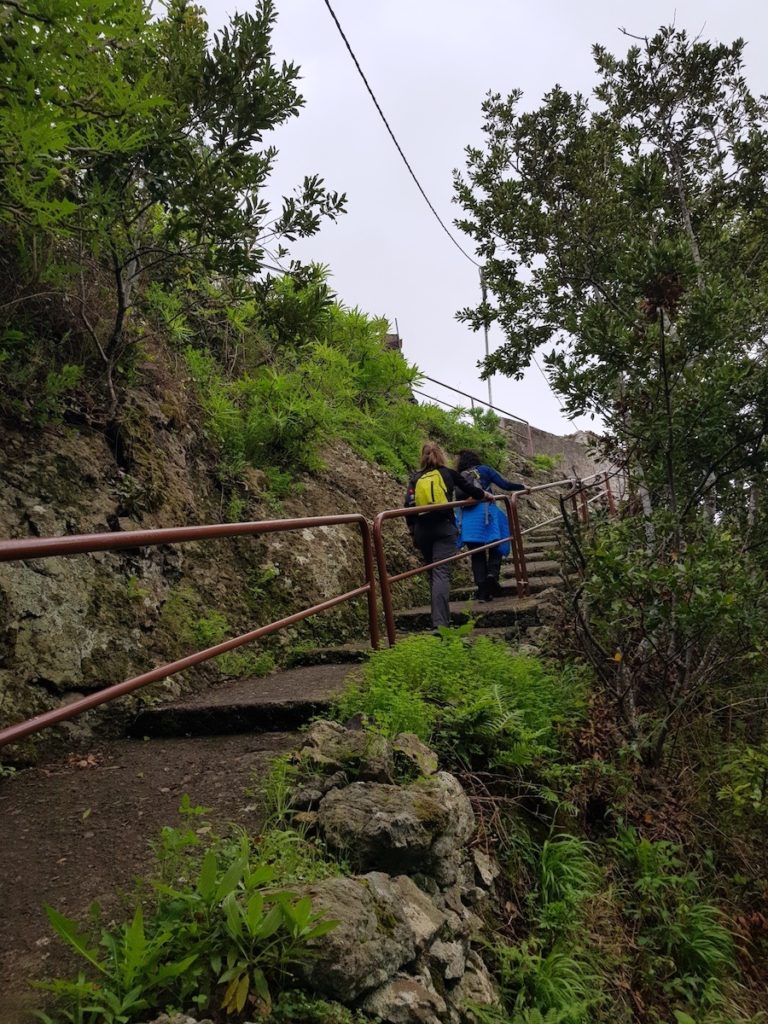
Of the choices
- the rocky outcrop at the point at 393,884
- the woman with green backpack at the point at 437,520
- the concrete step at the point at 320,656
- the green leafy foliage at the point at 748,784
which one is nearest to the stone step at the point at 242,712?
the rocky outcrop at the point at 393,884

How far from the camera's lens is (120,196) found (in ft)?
14.3

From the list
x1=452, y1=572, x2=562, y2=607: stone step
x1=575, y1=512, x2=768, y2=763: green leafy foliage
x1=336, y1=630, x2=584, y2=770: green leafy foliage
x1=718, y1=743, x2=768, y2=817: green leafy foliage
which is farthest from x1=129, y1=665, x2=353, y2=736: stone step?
x1=452, y1=572, x2=562, y2=607: stone step

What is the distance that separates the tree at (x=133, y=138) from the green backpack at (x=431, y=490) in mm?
2459

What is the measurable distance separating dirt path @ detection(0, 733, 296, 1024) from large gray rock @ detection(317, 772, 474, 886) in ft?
1.06

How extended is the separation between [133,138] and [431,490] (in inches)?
148

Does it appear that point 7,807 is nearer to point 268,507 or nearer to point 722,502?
point 268,507

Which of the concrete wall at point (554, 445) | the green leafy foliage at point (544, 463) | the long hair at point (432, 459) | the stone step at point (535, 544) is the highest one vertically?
the concrete wall at point (554, 445)

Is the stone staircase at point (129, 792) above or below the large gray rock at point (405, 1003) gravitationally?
above

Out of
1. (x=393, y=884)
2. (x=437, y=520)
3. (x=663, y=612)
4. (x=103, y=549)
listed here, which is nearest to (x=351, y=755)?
(x=393, y=884)

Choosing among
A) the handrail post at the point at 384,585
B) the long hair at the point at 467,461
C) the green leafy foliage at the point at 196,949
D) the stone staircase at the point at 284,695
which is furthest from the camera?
the long hair at the point at 467,461

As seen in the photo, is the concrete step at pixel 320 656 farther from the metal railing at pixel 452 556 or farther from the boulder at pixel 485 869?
the boulder at pixel 485 869

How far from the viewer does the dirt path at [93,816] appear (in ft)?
6.21

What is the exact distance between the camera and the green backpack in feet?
20.5

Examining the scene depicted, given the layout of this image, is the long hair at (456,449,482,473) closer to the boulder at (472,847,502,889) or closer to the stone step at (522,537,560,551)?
the stone step at (522,537,560,551)
